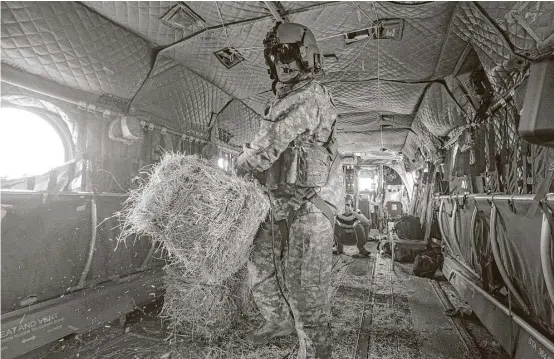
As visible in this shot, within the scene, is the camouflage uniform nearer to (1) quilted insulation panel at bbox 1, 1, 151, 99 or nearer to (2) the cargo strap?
(2) the cargo strap

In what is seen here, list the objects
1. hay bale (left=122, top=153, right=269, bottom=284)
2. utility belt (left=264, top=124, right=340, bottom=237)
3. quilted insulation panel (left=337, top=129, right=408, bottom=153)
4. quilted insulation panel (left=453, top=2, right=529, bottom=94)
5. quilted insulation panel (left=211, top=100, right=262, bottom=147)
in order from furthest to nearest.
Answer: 1. quilted insulation panel (left=337, top=129, right=408, bottom=153)
2. quilted insulation panel (left=211, top=100, right=262, bottom=147)
3. quilted insulation panel (left=453, top=2, right=529, bottom=94)
4. utility belt (left=264, top=124, right=340, bottom=237)
5. hay bale (left=122, top=153, right=269, bottom=284)

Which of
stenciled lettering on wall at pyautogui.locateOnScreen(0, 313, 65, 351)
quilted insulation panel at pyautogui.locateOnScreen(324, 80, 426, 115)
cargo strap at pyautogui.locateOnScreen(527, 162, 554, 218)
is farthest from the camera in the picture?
quilted insulation panel at pyautogui.locateOnScreen(324, 80, 426, 115)

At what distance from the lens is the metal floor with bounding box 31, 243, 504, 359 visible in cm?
271

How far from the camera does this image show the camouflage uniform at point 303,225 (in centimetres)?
237

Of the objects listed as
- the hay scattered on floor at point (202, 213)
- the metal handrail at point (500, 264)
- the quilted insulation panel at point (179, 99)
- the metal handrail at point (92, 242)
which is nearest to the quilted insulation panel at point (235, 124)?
the quilted insulation panel at point (179, 99)

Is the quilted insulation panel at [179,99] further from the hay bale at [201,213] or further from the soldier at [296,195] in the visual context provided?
the hay bale at [201,213]

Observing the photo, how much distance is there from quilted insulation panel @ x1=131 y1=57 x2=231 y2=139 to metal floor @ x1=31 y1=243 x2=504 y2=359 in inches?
110

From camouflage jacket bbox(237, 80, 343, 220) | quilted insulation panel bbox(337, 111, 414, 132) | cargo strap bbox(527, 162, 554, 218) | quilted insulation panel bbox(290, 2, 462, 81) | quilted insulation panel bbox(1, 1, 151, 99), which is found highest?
quilted insulation panel bbox(290, 2, 462, 81)

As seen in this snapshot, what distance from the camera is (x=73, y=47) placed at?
2.89 m

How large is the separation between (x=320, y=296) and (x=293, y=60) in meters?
2.22

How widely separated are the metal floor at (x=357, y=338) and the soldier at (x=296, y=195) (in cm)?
46

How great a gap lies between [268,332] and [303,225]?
1.23 meters

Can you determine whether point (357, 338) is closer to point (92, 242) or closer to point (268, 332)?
point (268, 332)

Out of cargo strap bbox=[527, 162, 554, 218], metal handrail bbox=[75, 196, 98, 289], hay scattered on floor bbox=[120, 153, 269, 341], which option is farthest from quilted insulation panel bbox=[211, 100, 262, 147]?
cargo strap bbox=[527, 162, 554, 218]
